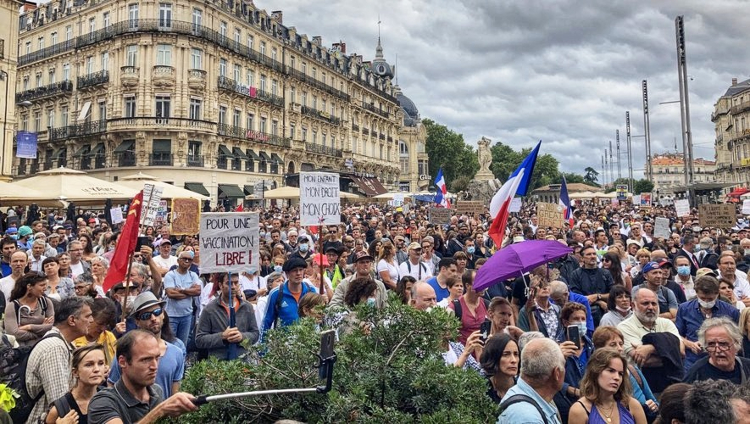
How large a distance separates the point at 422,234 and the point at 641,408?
1101 centimetres

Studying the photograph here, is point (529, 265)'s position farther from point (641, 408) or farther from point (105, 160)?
point (105, 160)

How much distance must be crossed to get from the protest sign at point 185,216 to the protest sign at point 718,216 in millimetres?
12701

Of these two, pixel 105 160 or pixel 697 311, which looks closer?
pixel 697 311

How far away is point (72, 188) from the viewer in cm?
1711

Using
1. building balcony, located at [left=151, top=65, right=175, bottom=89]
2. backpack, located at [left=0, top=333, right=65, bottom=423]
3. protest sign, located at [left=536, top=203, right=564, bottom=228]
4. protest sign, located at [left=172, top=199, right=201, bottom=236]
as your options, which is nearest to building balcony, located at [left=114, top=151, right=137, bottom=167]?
building balcony, located at [left=151, top=65, right=175, bottom=89]

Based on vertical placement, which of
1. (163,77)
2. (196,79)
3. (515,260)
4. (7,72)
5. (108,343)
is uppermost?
(196,79)

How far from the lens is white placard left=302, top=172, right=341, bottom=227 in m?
8.61

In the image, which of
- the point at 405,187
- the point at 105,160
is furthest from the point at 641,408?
the point at 405,187

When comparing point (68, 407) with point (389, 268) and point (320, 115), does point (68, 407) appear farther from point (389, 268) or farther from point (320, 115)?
point (320, 115)

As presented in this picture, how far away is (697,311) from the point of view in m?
5.72

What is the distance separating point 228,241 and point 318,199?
9.09 feet

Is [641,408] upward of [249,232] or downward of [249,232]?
downward

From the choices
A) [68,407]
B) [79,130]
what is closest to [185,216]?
[68,407]

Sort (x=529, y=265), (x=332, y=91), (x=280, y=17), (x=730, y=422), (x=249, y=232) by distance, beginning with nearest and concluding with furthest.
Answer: (x=730, y=422)
(x=529, y=265)
(x=249, y=232)
(x=280, y=17)
(x=332, y=91)
